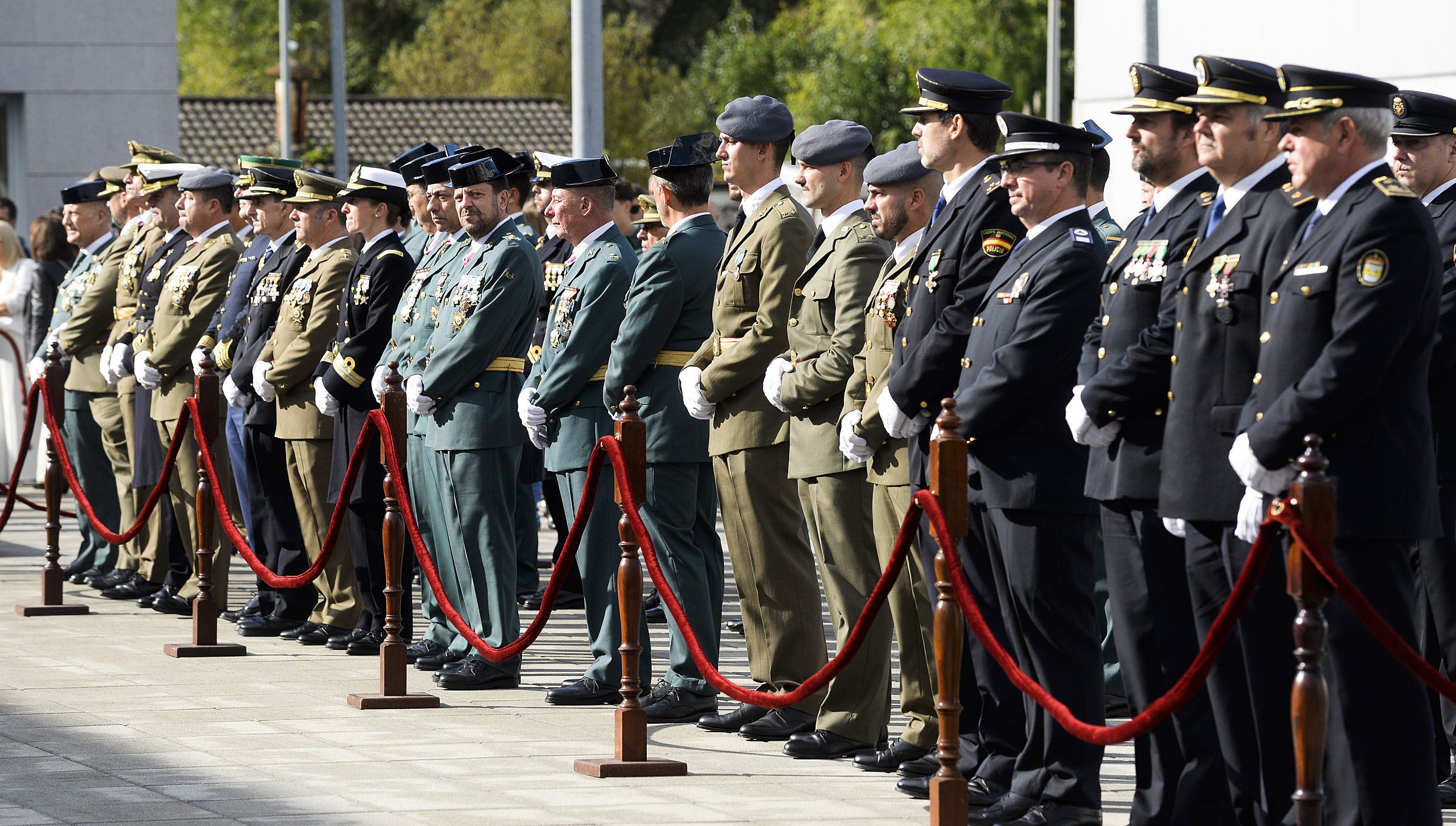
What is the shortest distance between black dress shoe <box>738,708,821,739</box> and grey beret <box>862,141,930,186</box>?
1.85 meters

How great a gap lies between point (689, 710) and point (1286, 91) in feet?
11.7

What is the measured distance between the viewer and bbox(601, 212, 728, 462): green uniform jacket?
26.2 ft

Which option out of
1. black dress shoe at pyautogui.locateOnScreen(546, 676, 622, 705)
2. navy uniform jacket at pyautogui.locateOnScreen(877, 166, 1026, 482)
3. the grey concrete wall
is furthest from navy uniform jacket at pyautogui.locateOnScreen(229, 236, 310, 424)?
the grey concrete wall

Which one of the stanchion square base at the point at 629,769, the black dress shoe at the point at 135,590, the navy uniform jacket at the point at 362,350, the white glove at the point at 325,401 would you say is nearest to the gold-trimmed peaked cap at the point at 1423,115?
the stanchion square base at the point at 629,769

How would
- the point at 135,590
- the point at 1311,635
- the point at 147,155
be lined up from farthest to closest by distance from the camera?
1. the point at 147,155
2. the point at 135,590
3. the point at 1311,635

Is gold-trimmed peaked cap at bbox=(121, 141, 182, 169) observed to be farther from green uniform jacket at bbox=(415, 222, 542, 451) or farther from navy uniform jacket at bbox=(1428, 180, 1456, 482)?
navy uniform jacket at bbox=(1428, 180, 1456, 482)

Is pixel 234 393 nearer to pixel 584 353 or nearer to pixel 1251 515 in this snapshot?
pixel 584 353

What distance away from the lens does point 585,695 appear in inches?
326

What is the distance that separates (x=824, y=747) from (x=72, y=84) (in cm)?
1605

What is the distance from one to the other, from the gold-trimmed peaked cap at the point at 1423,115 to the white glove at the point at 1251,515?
7.70 ft

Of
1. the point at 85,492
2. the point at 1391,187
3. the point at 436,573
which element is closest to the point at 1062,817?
the point at 1391,187

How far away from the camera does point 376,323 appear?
9523 mm

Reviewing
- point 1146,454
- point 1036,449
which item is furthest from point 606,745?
point 1146,454

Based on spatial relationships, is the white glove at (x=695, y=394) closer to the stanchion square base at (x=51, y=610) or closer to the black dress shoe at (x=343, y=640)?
the black dress shoe at (x=343, y=640)
